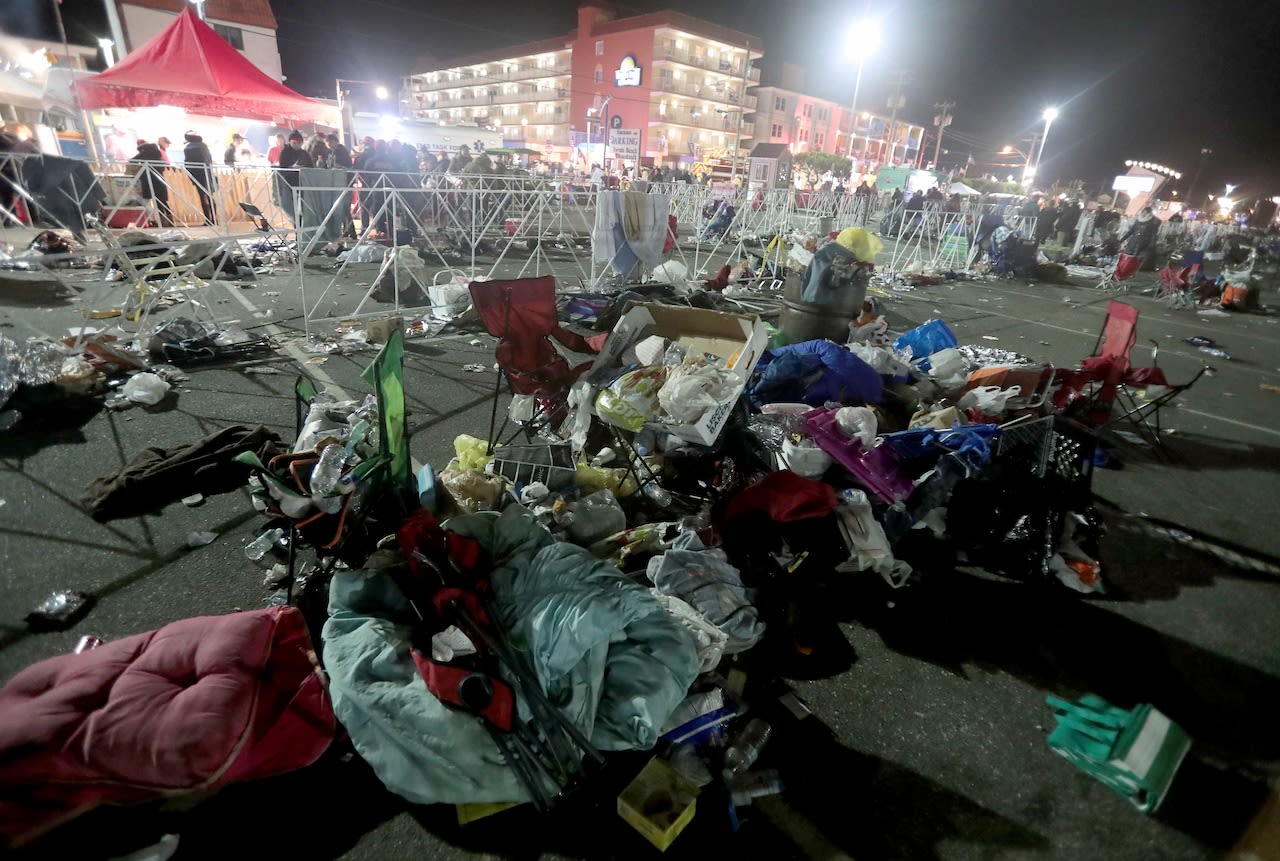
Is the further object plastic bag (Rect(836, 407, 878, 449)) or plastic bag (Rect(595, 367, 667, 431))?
plastic bag (Rect(836, 407, 878, 449))

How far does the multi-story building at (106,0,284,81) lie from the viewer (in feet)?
73.5

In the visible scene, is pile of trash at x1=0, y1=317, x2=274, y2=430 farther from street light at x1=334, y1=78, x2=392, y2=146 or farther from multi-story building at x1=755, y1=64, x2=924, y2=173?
multi-story building at x1=755, y1=64, x2=924, y2=173

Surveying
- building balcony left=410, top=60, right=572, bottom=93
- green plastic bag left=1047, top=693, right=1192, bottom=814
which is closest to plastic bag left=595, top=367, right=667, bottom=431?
green plastic bag left=1047, top=693, right=1192, bottom=814

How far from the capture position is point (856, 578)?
3312 mm

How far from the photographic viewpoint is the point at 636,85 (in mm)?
53438

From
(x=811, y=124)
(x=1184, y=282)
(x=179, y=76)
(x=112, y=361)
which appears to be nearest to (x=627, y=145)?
(x=179, y=76)

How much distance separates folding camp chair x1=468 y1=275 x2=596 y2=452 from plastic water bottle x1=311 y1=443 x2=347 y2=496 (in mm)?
1392

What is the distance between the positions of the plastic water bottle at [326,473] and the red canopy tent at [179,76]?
1065 centimetres

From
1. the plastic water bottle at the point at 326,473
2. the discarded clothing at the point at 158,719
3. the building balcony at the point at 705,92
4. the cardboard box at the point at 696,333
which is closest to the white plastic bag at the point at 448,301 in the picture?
the cardboard box at the point at 696,333

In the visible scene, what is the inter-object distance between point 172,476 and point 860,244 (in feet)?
19.6

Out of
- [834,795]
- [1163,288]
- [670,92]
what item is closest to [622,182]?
[1163,288]

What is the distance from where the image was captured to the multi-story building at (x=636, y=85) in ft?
173

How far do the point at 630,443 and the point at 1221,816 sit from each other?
9.62ft

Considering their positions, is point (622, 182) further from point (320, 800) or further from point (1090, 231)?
point (320, 800)
